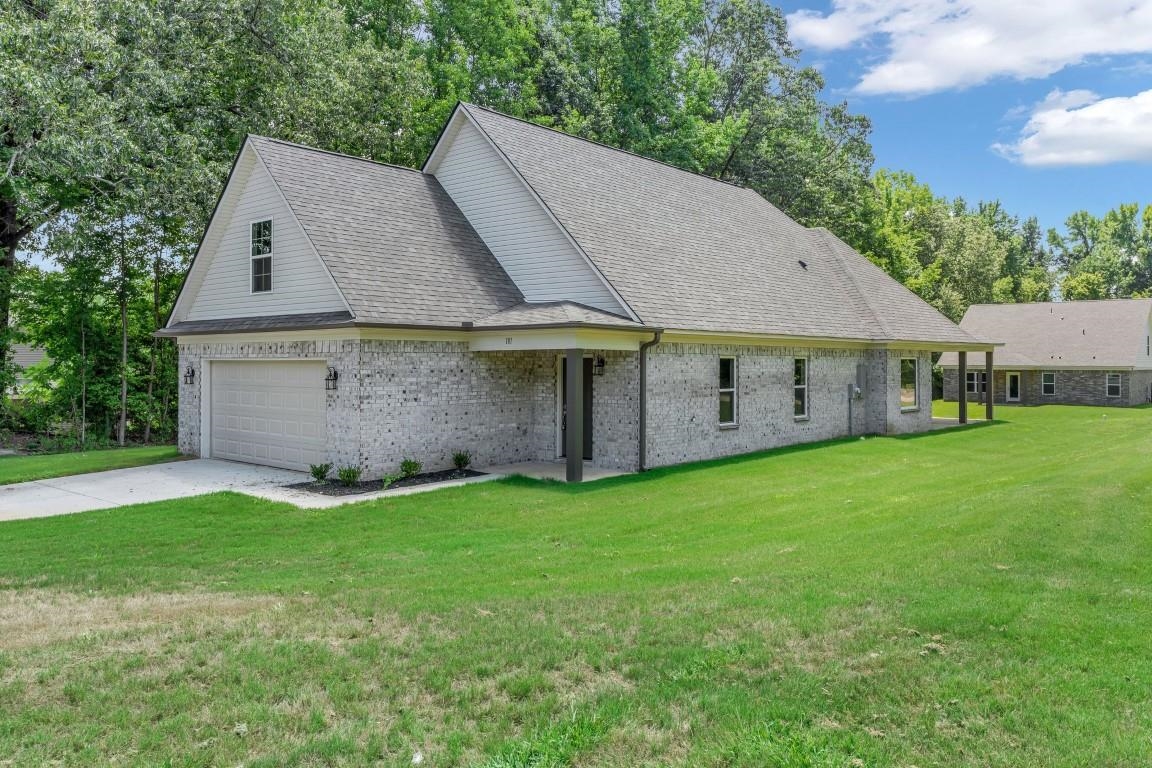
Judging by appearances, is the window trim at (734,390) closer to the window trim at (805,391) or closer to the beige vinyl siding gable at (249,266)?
the window trim at (805,391)

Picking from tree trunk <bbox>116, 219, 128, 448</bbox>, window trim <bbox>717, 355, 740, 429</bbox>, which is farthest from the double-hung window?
tree trunk <bbox>116, 219, 128, 448</bbox>

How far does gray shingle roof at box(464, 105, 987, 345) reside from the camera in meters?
15.6

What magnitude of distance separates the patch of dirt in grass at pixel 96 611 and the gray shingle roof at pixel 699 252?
365 inches

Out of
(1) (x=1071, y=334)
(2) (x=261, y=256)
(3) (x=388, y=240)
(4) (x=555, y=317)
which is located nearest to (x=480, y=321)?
(4) (x=555, y=317)

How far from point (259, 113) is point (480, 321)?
14737 millimetres

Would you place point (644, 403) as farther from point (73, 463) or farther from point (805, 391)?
point (73, 463)

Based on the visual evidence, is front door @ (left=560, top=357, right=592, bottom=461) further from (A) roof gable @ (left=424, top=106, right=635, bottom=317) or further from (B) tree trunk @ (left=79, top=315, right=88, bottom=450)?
(B) tree trunk @ (left=79, top=315, right=88, bottom=450)

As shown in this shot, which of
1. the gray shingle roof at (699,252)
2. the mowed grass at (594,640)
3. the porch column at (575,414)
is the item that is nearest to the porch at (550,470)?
the porch column at (575,414)

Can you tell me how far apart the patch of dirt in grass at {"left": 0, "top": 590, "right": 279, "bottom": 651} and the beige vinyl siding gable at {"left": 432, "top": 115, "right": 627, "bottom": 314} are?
918 cm

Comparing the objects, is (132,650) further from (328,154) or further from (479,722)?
(328,154)

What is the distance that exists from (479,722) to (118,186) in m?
19.7

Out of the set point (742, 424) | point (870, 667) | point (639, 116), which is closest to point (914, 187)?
point (639, 116)

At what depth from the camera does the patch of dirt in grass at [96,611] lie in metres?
5.30

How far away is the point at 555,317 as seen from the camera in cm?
1345
